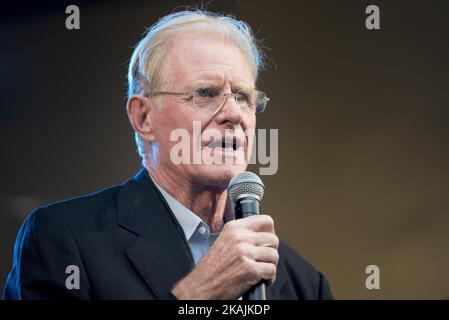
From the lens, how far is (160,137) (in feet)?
7.46

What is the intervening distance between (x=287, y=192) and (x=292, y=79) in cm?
45

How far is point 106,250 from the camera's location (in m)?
2.00

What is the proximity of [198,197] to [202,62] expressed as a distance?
0.48 m

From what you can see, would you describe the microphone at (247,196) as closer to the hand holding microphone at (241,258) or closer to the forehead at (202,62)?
the hand holding microphone at (241,258)

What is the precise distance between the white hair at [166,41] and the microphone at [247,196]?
2.01 ft

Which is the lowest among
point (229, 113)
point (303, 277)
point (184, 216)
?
point (303, 277)

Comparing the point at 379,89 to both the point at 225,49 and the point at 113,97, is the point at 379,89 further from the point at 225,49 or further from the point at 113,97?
the point at 113,97

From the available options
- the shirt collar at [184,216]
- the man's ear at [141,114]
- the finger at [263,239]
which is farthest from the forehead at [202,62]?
the finger at [263,239]

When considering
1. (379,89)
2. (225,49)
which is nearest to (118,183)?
(225,49)

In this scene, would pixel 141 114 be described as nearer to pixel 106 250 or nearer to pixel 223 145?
pixel 223 145

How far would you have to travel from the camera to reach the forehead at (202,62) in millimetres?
2227

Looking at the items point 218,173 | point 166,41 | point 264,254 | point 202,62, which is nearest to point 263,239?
point 264,254

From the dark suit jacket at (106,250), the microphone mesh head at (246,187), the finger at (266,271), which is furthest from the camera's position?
the dark suit jacket at (106,250)
